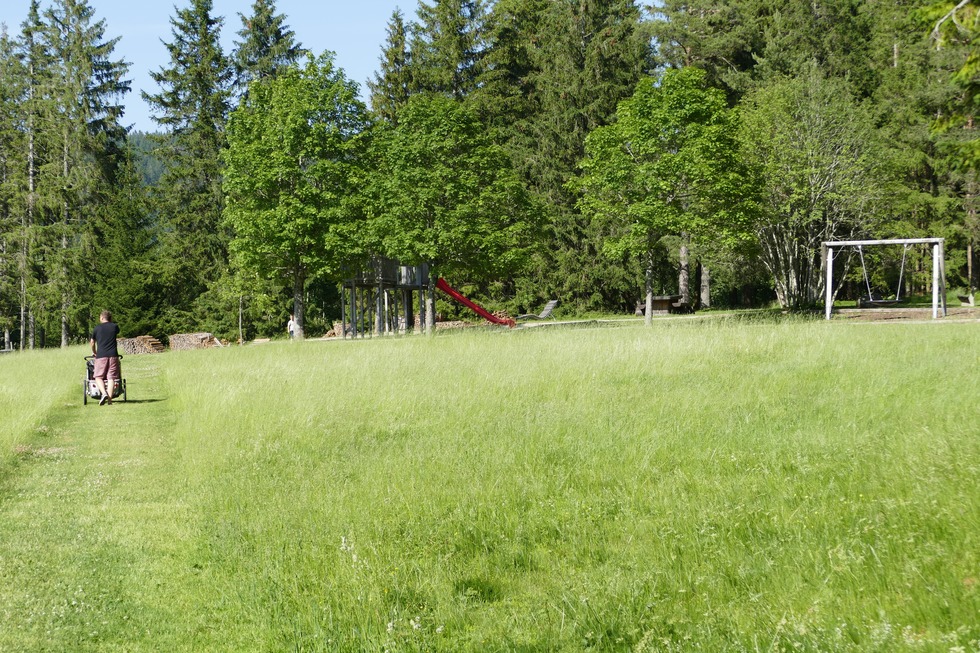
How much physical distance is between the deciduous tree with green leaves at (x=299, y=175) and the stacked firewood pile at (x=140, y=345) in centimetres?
807

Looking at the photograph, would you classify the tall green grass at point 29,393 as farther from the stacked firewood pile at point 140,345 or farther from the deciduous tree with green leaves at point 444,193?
the deciduous tree with green leaves at point 444,193

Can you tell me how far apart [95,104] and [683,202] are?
125ft

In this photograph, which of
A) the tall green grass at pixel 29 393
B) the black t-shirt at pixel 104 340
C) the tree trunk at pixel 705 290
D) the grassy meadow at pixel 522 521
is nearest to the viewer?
the grassy meadow at pixel 522 521

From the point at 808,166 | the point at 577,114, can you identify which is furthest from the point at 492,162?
the point at 577,114

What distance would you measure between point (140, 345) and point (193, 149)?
14249 mm

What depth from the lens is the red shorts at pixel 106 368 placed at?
54.9ft

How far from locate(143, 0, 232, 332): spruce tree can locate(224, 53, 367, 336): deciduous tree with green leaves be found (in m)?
13.7

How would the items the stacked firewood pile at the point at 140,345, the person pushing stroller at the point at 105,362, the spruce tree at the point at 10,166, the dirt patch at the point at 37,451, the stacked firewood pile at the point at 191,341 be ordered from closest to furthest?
the dirt patch at the point at 37,451 → the person pushing stroller at the point at 105,362 → the stacked firewood pile at the point at 140,345 → the stacked firewood pile at the point at 191,341 → the spruce tree at the point at 10,166

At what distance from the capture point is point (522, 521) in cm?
664

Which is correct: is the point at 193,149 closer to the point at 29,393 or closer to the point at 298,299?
the point at 298,299

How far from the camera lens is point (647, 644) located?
445 cm

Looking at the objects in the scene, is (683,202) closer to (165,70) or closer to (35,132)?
(165,70)

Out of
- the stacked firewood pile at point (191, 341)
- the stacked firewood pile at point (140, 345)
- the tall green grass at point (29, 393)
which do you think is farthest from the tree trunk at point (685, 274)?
the tall green grass at point (29, 393)

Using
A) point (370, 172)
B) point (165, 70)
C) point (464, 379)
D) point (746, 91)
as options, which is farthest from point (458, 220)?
point (165, 70)
